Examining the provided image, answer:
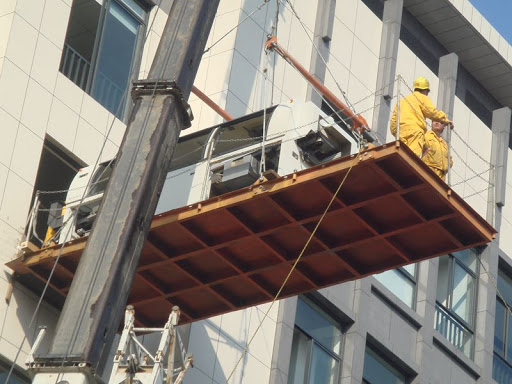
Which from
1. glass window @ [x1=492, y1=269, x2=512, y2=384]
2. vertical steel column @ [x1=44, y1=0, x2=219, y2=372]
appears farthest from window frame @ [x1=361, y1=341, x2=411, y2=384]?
vertical steel column @ [x1=44, y1=0, x2=219, y2=372]

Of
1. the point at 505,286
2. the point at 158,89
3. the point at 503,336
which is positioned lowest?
the point at 158,89

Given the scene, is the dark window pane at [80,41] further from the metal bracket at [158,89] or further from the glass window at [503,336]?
the glass window at [503,336]

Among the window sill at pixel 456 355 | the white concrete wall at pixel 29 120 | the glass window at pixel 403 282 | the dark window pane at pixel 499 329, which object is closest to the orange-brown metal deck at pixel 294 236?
the white concrete wall at pixel 29 120

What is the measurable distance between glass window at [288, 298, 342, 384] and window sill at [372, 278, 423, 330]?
1871 mm

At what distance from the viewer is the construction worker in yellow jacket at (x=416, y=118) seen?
2884cm

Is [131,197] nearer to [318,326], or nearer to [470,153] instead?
[318,326]

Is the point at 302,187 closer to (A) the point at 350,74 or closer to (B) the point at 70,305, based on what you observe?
(B) the point at 70,305

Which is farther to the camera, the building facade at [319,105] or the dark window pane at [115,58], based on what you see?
the dark window pane at [115,58]

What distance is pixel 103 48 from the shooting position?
3466 centimetres

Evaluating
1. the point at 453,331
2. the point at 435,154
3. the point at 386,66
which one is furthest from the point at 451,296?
the point at 435,154

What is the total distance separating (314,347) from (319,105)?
21.3ft

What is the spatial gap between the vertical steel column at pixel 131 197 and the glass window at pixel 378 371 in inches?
590

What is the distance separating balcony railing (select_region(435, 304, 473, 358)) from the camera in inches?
1688

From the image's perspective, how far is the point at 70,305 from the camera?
2270cm
